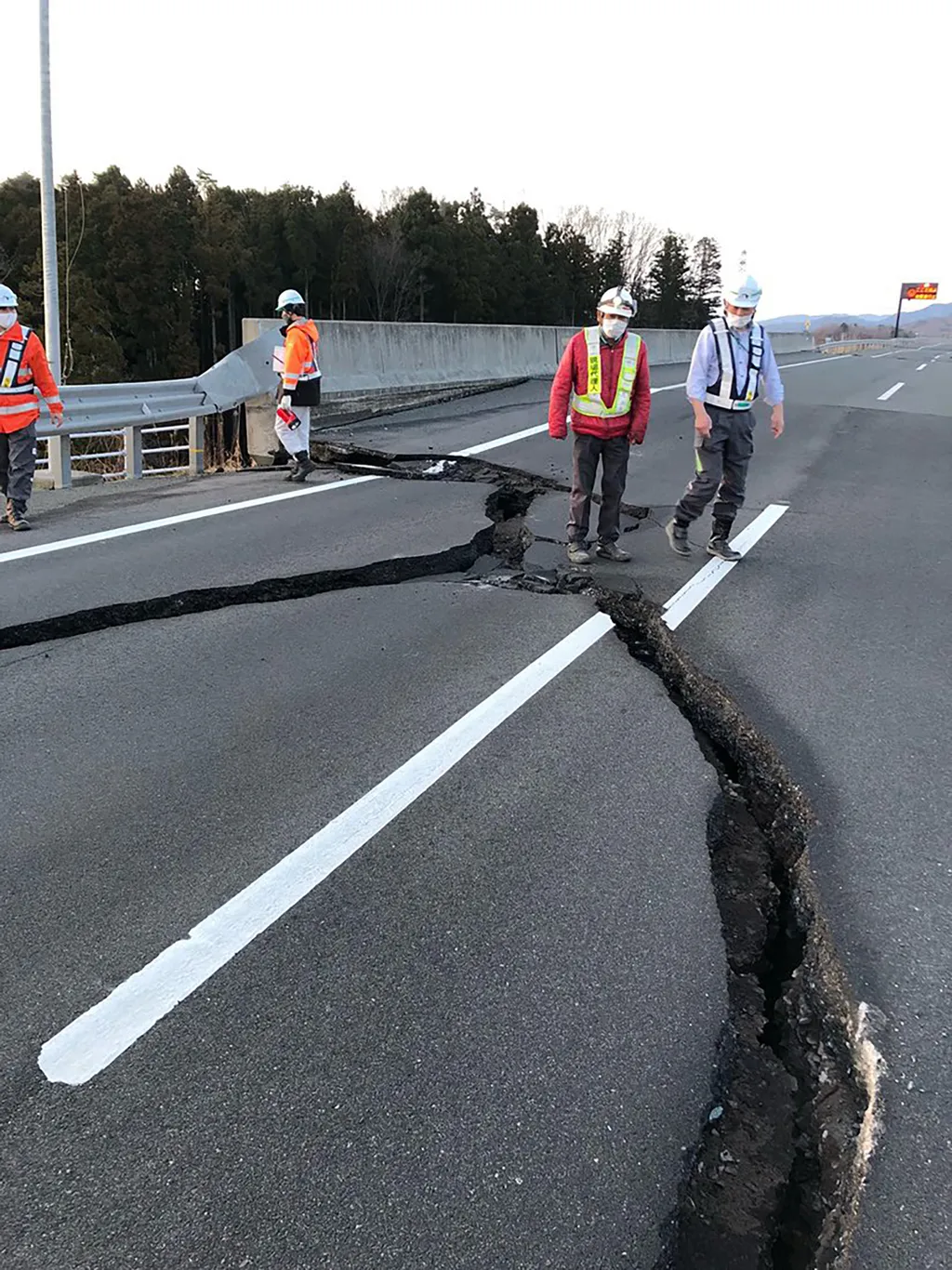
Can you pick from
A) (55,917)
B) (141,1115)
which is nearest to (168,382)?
(55,917)

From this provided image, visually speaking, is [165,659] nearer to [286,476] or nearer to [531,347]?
[286,476]

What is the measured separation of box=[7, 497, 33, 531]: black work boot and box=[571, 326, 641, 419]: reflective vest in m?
4.55

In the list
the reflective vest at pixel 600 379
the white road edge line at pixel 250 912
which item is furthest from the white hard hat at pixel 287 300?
the white road edge line at pixel 250 912

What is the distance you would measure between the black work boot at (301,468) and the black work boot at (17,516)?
2.73m

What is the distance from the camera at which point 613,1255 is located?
205 centimetres

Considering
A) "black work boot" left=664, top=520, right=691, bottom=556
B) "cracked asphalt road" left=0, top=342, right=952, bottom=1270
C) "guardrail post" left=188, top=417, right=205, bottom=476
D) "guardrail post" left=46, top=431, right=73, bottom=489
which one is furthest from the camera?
"guardrail post" left=188, top=417, right=205, bottom=476

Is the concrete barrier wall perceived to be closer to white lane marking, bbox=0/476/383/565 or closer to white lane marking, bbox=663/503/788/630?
white lane marking, bbox=0/476/383/565

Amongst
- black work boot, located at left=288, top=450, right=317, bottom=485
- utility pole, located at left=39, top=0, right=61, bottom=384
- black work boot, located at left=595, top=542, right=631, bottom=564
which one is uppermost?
utility pole, located at left=39, top=0, right=61, bottom=384

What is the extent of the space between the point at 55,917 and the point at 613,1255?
1917 millimetres

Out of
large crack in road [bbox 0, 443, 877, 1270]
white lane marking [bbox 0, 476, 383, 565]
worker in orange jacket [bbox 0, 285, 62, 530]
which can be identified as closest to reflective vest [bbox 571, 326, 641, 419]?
large crack in road [bbox 0, 443, 877, 1270]

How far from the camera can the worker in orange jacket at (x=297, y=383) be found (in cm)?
1023

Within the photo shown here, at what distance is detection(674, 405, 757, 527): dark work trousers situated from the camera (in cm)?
713

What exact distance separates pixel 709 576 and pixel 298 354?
561 cm

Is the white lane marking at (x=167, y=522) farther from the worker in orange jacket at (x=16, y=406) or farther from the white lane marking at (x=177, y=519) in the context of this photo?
the worker in orange jacket at (x=16, y=406)
